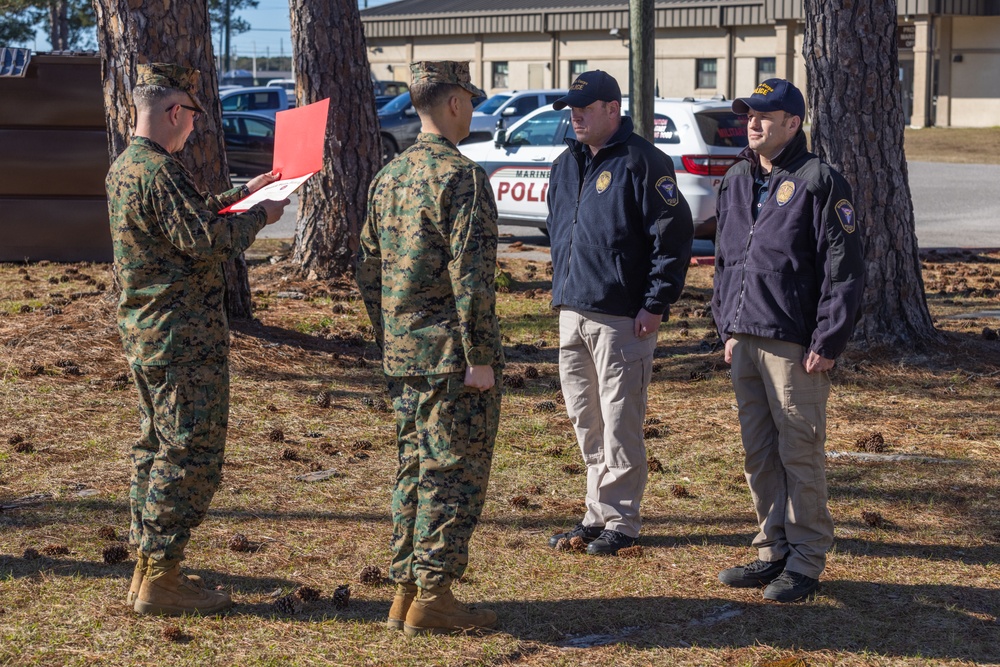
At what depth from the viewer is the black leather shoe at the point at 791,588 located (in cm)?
461

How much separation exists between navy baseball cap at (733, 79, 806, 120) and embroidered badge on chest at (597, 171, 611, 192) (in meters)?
0.67

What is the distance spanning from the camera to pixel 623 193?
16.4ft

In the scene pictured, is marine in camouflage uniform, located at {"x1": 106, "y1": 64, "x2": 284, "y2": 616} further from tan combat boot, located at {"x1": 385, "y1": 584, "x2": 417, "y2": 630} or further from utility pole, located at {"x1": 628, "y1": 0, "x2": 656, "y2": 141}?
utility pole, located at {"x1": 628, "y1": 0, "x2": 656, "y2": 141}

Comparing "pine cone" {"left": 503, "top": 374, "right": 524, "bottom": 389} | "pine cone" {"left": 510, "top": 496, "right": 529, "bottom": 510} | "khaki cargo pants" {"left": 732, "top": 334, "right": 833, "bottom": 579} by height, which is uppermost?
"khaki cargo pants" {"left": 732, "top": 334, "right": 833, "bottom": 579}

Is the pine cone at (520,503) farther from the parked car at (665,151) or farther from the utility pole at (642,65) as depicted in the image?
the parked car at (665,151)

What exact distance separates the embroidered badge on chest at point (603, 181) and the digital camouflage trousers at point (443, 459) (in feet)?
4.17

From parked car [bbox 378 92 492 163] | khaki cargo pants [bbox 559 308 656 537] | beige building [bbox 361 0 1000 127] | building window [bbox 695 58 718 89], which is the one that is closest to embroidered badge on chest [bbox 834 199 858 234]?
khaki cargo pants [bbox 559 308 656 537]

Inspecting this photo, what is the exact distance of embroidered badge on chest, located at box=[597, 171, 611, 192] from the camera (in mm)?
5059

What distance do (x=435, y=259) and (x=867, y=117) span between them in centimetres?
495

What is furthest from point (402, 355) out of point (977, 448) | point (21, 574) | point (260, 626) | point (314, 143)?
point (977, 448)

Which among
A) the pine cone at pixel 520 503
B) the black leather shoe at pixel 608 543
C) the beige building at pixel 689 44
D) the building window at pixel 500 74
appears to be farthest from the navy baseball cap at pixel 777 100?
the building window at pixel 500 74

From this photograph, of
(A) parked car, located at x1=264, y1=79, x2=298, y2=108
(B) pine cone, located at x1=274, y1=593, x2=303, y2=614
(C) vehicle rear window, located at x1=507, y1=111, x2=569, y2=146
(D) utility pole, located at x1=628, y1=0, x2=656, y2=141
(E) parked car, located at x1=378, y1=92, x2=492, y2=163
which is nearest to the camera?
(B) pine cone, located at x1=274, y1=593, x2=303, y2=614

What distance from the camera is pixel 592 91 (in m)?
5.02

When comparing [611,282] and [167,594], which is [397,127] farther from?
[167,594]
